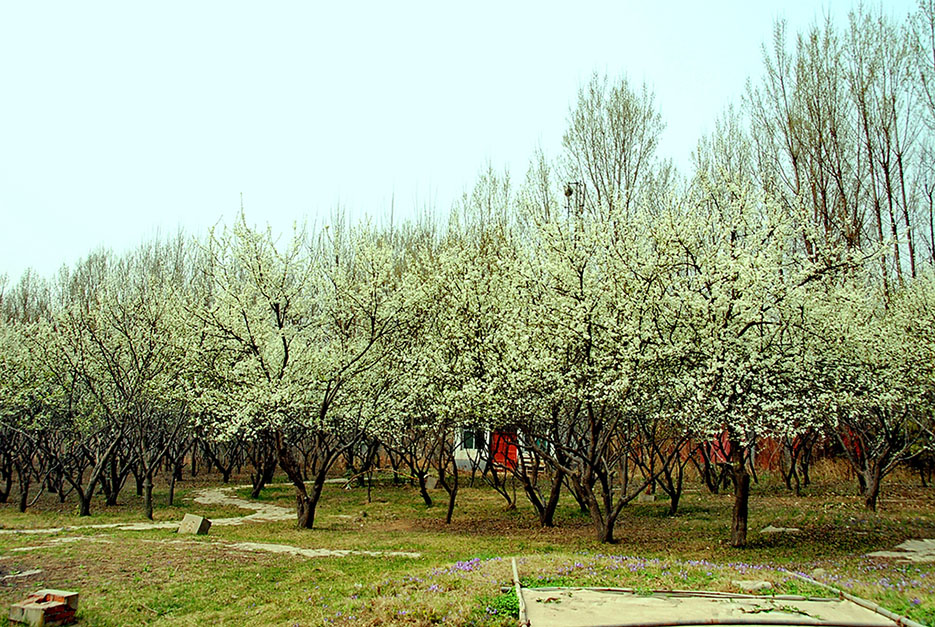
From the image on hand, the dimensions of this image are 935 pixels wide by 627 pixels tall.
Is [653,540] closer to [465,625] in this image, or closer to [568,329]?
[568,329]

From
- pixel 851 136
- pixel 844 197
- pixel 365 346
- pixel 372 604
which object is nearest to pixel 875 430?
pixel 844 197

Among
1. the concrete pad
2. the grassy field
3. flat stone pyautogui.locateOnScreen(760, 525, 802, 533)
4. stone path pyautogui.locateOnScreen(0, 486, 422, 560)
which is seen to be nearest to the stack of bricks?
the grassy field

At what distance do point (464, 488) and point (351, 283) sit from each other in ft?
38.0

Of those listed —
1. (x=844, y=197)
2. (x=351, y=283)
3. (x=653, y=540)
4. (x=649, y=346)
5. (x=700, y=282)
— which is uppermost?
(x=844, y=197)

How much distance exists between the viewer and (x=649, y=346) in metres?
12.7

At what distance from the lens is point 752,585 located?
7.30 meters

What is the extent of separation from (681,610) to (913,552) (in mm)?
7310

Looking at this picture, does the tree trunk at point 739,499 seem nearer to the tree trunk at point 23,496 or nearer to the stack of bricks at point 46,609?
the stack of bricks at point 46,609

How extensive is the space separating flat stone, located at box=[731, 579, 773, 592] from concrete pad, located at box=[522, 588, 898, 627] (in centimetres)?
32

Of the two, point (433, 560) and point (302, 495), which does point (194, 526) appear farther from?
point (433, 560)

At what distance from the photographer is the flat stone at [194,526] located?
14656mm

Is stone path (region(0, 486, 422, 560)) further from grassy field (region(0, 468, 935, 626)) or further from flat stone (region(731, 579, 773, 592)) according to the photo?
flat stone (region(731, 579, 773, 592))

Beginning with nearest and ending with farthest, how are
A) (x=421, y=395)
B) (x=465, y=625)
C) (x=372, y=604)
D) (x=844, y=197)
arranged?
(x=465, y=625)
(x=372, y=604)
(x=421, y=395)
(x=844, y=197)

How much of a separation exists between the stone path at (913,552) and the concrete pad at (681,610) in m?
5.32
